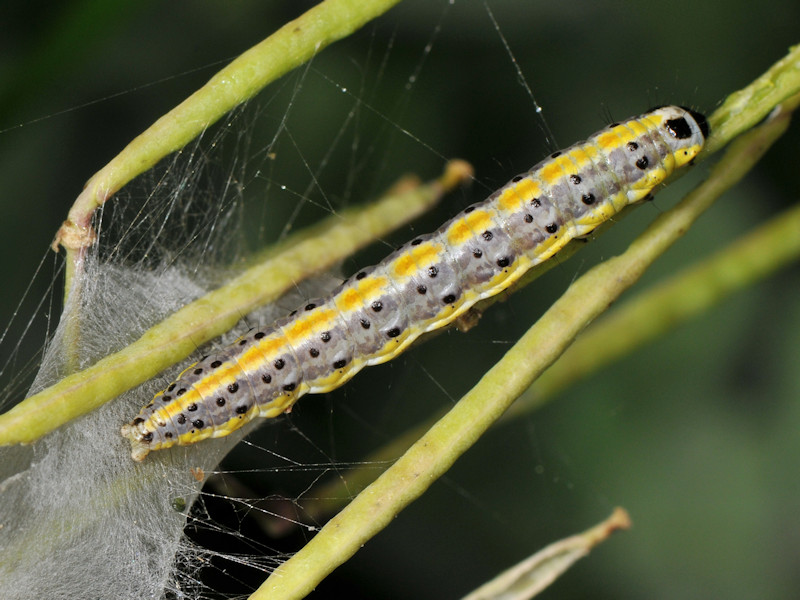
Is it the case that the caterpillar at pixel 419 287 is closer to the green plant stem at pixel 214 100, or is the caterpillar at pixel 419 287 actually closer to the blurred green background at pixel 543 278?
the green plant stem at pixel 214 100

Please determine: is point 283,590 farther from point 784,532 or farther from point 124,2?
point 784,532

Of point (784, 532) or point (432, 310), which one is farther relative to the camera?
point (784, 532)

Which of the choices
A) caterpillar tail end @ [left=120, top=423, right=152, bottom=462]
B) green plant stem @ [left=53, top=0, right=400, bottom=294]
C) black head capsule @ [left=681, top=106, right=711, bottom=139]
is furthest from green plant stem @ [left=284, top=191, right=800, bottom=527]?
green plant stem @ [left=53, top=0, right=400, bottom=294]

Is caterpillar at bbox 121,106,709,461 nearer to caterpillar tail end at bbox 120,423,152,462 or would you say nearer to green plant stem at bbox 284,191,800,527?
caterpillar tail end at bbox 120,423,152,462

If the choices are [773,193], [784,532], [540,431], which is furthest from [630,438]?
[773,193]

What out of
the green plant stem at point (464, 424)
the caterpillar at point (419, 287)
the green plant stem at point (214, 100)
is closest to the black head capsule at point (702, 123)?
the caterpillar at point (419, 287)

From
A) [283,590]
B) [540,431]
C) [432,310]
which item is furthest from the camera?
[540,431]
